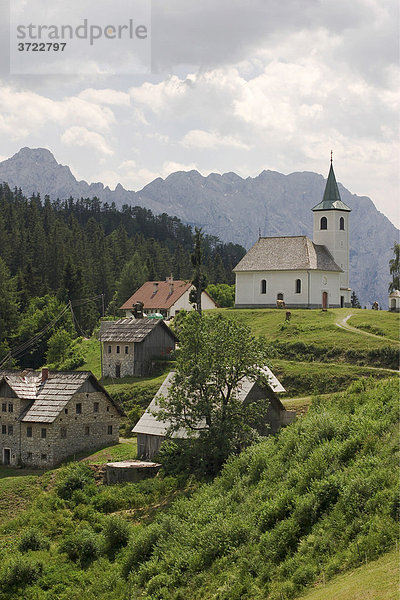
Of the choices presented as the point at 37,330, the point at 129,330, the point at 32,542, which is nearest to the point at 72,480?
the point at 32,542

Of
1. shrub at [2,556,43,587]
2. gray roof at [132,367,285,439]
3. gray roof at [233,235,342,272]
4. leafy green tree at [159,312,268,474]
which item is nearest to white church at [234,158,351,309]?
gray roof at [233,235,342,272]

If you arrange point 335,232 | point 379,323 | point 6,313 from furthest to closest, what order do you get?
point 6,313 < point 335,232 < point 379,323

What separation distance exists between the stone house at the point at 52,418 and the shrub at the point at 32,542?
10.8 metres

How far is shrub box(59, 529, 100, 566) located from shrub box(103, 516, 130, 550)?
0.48 m

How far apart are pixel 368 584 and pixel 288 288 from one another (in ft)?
185

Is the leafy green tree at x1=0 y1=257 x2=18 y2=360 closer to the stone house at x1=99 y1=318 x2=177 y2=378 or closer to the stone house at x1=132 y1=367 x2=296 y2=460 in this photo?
the stone house at x1=99 y1=318 x2=177 y2=378

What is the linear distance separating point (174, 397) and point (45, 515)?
7.64 m

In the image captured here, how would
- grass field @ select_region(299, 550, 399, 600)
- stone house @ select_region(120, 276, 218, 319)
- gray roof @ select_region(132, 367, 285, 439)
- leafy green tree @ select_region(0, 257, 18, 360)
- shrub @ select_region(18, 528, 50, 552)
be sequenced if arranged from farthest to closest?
stone house @ select_region(120, 276, 218, 319)
leafy green tree @ select_region(0, 257, 18, 360)
gray roof @ select_region(132, 367, 285, 439)
shrub @ select_region(18, 528, 50, 552)
grass field @ select_region(299, 550, 399, 600)

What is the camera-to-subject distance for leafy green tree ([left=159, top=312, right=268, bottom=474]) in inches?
1297

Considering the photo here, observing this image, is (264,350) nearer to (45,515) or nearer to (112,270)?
(45,515)

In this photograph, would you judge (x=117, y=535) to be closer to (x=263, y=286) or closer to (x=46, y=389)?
(x=46, y=389)

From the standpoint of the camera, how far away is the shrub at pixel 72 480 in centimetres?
3481

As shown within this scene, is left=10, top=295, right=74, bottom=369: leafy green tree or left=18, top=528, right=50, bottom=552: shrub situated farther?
left=10, top=295, right=74, bottom=369: leafy green tree

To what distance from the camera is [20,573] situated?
2784 cm
